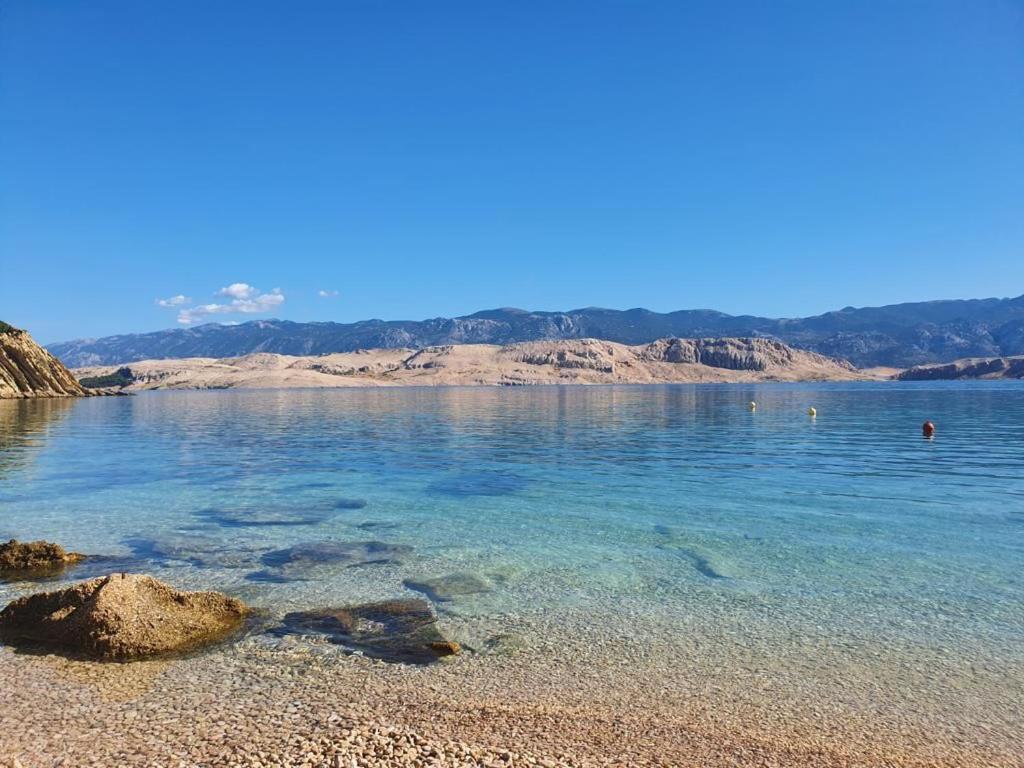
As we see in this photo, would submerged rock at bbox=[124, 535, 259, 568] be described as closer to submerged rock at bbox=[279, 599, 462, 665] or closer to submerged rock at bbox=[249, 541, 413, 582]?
submerged rock at bbox=[249, 541, 413, 582]

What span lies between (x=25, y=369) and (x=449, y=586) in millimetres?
129414

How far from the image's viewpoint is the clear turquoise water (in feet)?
41.9

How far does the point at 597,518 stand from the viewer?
20359 millimetres

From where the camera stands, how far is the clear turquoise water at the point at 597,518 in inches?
503

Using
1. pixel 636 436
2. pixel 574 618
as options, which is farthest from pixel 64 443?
pixel 574 618

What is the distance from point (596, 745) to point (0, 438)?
52.3 m

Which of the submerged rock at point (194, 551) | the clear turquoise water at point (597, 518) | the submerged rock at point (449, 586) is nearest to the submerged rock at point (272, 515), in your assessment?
the clear turquoise water at point (597, 518)

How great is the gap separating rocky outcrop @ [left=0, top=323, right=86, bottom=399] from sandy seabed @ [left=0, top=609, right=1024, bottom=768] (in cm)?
12350

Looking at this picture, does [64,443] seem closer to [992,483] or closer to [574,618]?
[574,618]

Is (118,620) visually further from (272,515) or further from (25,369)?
(25,369)

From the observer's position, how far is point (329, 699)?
27.3ft

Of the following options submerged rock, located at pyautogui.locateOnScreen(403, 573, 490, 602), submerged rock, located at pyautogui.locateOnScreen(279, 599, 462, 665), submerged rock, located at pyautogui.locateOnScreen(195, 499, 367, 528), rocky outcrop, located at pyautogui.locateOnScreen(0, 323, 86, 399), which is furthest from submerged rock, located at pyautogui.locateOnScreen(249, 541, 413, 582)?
rocky outcrop, located at pyautogui.locateOnScreen(0, 323, 86, 399)

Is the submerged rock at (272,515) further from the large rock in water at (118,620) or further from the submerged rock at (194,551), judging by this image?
the large rock in water at (118,620)

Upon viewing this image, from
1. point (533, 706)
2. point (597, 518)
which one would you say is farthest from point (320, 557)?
point (533, 706)
